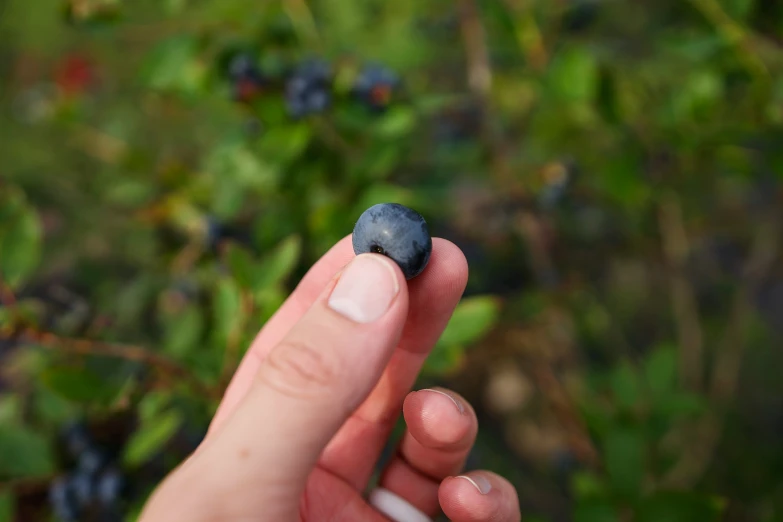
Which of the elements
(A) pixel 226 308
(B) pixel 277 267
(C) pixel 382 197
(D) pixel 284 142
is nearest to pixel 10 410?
(A) pixel 226 308

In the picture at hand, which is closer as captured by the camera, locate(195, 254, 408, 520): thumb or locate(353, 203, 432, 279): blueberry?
locate(195, 254, 408, 520): thumb

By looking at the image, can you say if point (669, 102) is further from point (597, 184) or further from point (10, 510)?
point (10, 510)

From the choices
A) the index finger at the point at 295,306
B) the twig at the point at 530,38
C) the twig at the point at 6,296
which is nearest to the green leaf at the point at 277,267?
the index finger at the point at 295,306

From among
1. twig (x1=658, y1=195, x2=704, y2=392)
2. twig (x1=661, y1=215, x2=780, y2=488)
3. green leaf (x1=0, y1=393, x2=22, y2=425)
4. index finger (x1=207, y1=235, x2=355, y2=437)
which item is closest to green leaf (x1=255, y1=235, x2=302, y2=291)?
index finger (x1=207, y1=235, x2=355, y2=437)

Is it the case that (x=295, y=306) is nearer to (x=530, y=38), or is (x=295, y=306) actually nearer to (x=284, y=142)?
(x=284, y=142)

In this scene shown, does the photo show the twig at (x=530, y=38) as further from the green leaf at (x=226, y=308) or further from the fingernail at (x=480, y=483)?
the fingernail at (x=480, y=483)

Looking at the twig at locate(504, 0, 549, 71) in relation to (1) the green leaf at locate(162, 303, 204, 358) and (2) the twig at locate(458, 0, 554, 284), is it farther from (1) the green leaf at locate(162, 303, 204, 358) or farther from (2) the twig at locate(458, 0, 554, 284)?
(1) the green leaf at locate(162, 303, 204, 358)

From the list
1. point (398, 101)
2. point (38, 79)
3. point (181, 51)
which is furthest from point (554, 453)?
point (38, 79)
